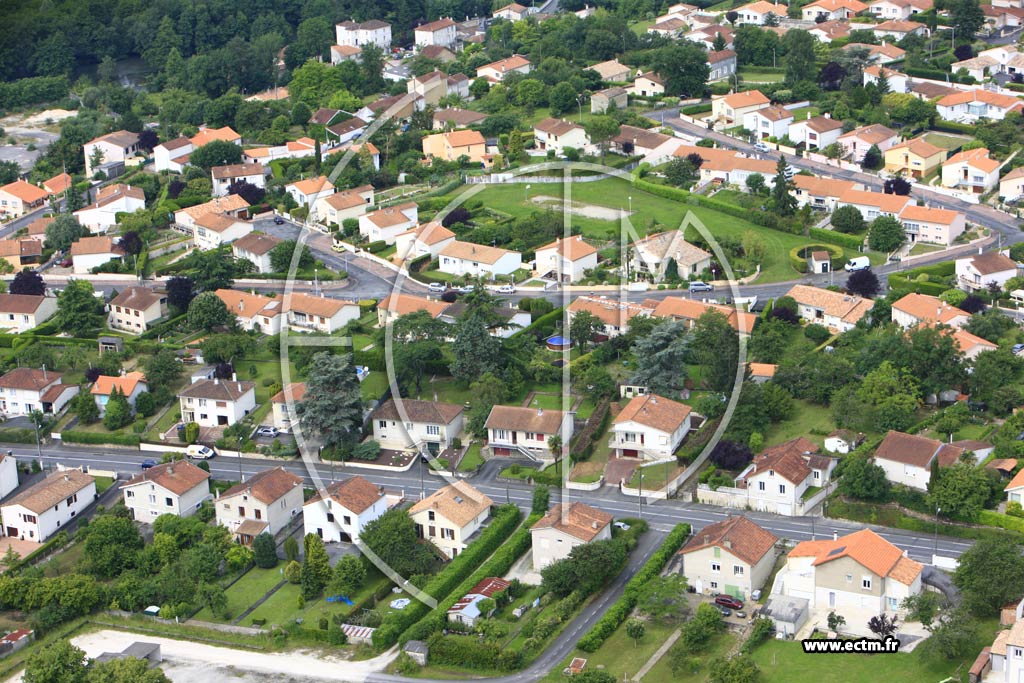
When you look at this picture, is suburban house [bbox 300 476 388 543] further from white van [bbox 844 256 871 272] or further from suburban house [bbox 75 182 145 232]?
suburban house [bbox 75 182 145 232]

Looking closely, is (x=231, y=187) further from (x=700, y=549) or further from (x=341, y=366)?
(x=700, y=549)

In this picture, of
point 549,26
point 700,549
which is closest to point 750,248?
point 700,549

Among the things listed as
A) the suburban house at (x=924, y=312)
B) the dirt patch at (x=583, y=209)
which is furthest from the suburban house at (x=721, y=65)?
the suburban house at (x=924, y=312)

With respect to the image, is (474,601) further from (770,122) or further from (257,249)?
(770,122)

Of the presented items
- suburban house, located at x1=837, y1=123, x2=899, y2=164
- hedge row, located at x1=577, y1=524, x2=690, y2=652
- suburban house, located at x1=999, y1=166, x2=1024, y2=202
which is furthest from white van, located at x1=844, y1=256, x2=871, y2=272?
hedge row, located at x1=577, y1=524, x2=690, y2=652

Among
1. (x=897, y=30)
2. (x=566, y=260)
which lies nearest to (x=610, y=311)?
(x=566, y=260)

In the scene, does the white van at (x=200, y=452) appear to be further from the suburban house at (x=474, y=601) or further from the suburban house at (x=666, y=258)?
the suburban house at (x=666, y=258)
